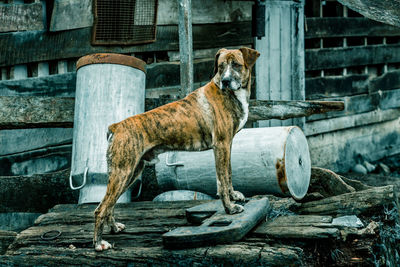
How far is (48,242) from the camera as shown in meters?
4.01

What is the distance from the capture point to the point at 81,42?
21.5 feet

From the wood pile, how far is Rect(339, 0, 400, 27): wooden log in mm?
2558

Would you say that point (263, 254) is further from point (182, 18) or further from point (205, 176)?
point (182, 18)

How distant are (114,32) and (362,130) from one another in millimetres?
5016

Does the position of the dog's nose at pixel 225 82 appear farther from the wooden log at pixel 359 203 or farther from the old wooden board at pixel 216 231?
the wooden log at pixel 359 203

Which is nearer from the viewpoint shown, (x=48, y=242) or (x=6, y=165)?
(x=48, y=242)

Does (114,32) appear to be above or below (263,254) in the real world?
above

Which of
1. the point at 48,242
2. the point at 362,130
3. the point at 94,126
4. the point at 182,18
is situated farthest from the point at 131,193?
the point at 362,130

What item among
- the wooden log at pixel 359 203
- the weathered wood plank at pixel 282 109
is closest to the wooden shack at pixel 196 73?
the weathered wood plank at pixel 282 109

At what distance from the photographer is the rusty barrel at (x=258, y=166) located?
15.7 feet

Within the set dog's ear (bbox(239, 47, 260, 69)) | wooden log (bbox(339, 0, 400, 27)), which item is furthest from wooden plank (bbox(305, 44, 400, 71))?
dog's ear (bbox(239, 47, 260, 69))

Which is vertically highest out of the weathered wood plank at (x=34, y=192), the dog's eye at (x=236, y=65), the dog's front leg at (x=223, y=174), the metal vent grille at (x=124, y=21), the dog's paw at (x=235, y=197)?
the metal vent grille at (x=124, y=21)

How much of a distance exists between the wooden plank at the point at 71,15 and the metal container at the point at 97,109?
126cm

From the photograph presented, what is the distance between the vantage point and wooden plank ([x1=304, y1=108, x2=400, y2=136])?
784 cm
